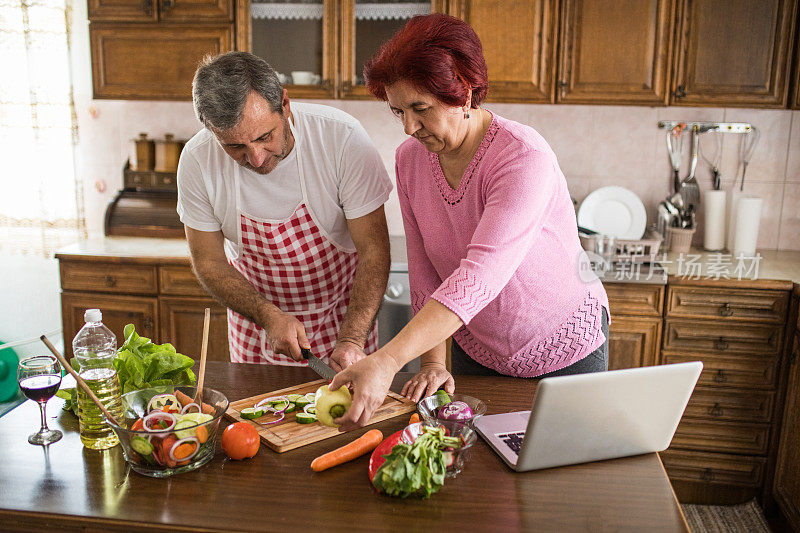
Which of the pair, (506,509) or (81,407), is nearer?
(506,509)

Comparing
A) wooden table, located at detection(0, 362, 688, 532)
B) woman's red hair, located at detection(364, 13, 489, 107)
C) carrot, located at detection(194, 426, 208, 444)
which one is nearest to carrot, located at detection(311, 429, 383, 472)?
wooden table, located at detection(0, 362, 688, 532)

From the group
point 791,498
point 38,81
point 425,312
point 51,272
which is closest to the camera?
point 425,312

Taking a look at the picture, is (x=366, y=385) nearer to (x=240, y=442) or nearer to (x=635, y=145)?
(x=240, y=442)

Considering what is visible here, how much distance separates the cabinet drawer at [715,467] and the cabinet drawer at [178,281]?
6.74 feet

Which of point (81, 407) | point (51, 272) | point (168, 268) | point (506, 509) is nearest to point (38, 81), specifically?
point (51, 272)

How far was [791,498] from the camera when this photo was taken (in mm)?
2512

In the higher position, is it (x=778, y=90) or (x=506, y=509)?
(x=778, y=90)

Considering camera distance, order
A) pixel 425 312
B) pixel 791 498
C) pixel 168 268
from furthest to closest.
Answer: pixel 168 268 < pixel 791 498 < pixel 425 312

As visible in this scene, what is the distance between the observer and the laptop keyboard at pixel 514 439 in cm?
123

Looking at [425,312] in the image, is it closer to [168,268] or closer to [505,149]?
[505,149]

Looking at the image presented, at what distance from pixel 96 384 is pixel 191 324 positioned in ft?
5.85

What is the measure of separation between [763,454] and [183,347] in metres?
2.45

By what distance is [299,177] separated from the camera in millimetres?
1823

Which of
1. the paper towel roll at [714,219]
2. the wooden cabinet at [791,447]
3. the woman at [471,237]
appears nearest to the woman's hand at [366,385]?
the woman at [471,237]
